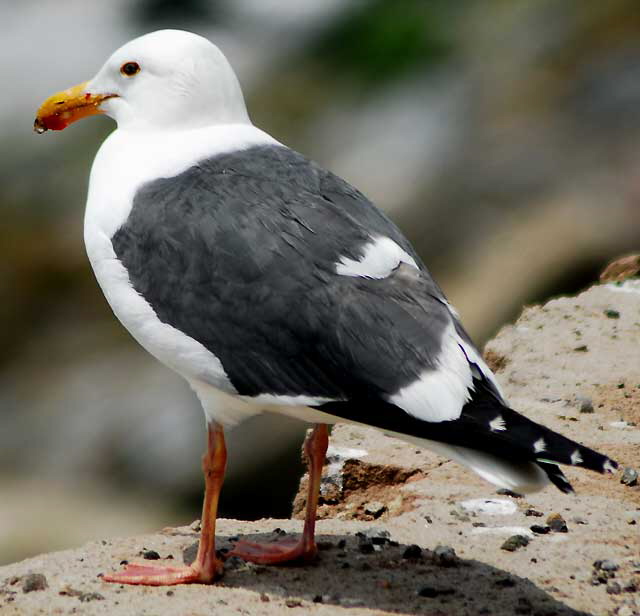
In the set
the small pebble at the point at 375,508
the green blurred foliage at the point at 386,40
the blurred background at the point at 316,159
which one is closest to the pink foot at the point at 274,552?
the small pebble at the point at 375,508

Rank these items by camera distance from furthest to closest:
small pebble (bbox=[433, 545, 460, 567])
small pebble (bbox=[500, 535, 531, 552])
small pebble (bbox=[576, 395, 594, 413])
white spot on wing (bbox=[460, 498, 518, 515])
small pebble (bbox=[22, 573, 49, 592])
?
small pebble (bbox=[576, 395, 594, 413])
white spot on wing (bbox=[460, 498, 518, 515])
small pebble (bbox=[500, 535, 531, 552])
small pebble (bbox=[433, 545, 460, 567])
small pebble (bbox=[22, 573, 49, 592])

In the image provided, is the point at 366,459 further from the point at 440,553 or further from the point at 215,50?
the point at 215,50

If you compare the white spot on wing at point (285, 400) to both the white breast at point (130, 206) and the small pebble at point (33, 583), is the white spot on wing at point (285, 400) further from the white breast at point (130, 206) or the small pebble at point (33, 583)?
the small pebble at point (33, 583)

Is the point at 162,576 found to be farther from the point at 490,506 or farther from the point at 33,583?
the point at 490,506

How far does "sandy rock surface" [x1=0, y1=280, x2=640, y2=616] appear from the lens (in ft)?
10.5

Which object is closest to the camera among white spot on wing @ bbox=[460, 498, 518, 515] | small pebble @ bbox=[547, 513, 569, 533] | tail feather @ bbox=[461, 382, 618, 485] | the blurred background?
tail feather @ bbox=[461, 382, 618, 485]

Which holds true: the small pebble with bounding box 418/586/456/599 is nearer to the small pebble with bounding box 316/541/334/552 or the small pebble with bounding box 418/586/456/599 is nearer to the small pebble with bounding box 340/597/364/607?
the small pebble with bounding box 340/597/364/607

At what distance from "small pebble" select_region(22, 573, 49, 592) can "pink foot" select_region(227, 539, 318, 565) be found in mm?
520

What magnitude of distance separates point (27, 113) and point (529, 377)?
651 cm

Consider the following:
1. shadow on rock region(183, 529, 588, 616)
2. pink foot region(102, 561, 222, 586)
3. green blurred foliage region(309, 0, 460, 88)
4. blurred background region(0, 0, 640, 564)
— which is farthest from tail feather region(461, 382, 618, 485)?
green blurred foliage region(309, 0, 460, 88)

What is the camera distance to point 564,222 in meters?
8.19

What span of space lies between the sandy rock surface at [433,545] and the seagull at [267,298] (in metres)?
0.16

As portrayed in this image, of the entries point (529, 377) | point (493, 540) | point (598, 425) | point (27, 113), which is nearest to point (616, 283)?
point (529, 377)

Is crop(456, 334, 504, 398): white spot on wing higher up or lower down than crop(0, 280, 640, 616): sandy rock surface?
higher up
